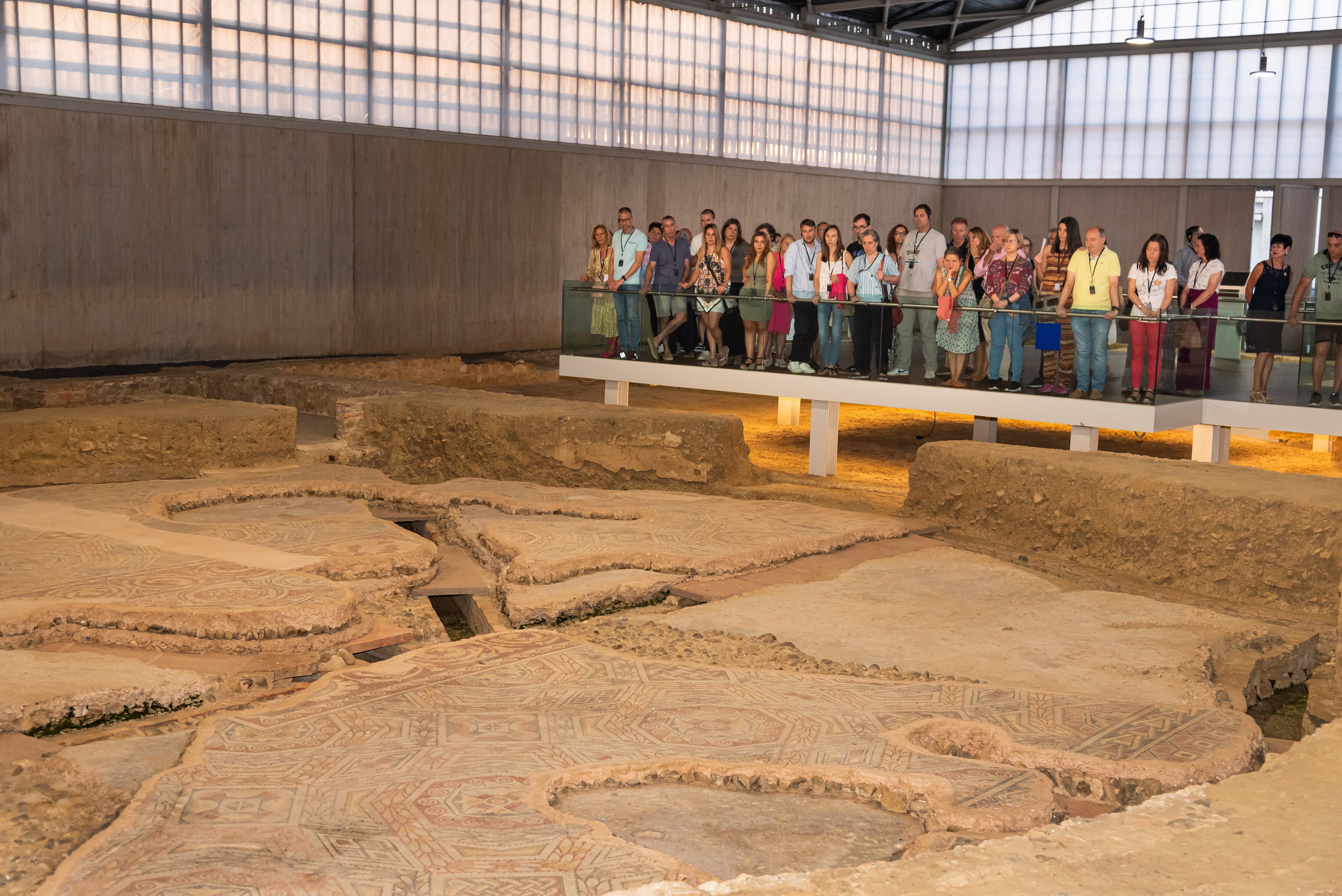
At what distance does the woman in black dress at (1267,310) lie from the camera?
34.1ft

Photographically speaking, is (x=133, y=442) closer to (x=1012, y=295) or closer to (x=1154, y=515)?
(x=1012, y=295)

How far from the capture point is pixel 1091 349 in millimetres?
10203

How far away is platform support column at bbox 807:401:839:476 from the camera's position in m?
11.9

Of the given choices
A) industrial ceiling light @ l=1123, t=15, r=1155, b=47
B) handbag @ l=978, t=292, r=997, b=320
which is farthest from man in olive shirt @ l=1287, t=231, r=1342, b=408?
industrial ceiling light @ l=1123, t=15, r=1155, b=47

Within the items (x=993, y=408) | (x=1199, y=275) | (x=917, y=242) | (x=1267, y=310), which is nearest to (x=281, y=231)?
(x=917, y=242)

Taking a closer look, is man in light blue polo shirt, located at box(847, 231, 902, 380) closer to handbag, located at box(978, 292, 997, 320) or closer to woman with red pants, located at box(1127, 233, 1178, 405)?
handbag, located at box(978, 292, 997, 320)

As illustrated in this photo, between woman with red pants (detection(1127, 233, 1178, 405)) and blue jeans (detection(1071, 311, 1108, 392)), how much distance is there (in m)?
0.20

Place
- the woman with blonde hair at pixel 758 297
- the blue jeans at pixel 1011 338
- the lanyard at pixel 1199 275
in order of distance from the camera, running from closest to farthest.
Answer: the blue jeans at pixel 1011 338, the lanyard at pixel 1199 275, the woman with blonde hair at pixel 758 297

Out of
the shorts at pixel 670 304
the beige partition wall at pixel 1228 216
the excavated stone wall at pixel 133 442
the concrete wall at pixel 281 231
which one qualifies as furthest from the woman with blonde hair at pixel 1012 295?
the beige partition wall at pixel 1228 216

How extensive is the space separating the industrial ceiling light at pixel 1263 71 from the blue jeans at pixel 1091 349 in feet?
41.8

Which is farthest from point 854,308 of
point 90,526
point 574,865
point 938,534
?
point 574,865

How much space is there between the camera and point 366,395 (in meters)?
12.2

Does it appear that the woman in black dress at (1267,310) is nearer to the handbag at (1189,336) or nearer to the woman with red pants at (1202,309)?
the woman with red pants at (1202,309)

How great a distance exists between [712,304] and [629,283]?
3.60ft
